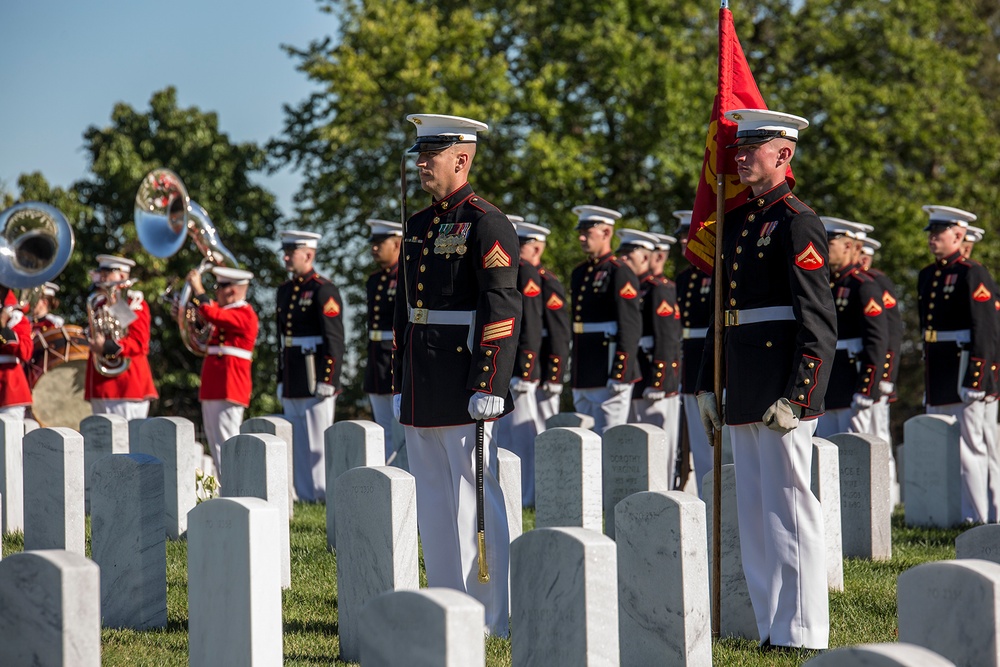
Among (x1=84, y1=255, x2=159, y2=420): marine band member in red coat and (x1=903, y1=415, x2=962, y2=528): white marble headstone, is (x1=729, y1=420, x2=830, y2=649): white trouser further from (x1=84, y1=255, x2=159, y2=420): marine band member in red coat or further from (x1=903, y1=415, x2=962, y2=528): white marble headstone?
(x1=84, y1=255, x2=159, y2=420): marine band member in red coat

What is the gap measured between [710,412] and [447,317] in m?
1.28

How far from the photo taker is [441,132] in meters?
6.02

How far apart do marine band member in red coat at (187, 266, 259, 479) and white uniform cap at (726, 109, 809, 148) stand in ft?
22.7

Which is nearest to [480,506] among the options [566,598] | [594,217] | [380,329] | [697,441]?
[566,598]

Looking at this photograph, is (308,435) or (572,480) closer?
(572,480)

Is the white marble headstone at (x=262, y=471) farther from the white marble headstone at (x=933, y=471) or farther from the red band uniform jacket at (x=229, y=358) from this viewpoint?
the white marble headstone at (x=933, y=471)

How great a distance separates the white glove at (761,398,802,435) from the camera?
531 cm

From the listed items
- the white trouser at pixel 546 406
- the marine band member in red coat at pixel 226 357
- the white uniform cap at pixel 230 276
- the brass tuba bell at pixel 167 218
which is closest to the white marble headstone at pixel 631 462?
the white trouser at pixel 546 406

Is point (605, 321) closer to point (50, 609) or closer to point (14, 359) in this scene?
point (14, 359)

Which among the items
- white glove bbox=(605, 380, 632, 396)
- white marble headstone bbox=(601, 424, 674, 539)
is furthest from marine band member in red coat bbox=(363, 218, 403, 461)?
white marble headstone bbox=(601, 424, 674, 539)

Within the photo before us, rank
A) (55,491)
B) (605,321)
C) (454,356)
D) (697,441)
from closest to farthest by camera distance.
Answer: (454,356)
(55,491)
(697,441)
(605,321)

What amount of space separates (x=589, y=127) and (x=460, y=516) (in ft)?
58.3

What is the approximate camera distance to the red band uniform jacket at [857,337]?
417 inches

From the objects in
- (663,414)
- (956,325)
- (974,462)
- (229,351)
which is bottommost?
Answer: (974,462)
